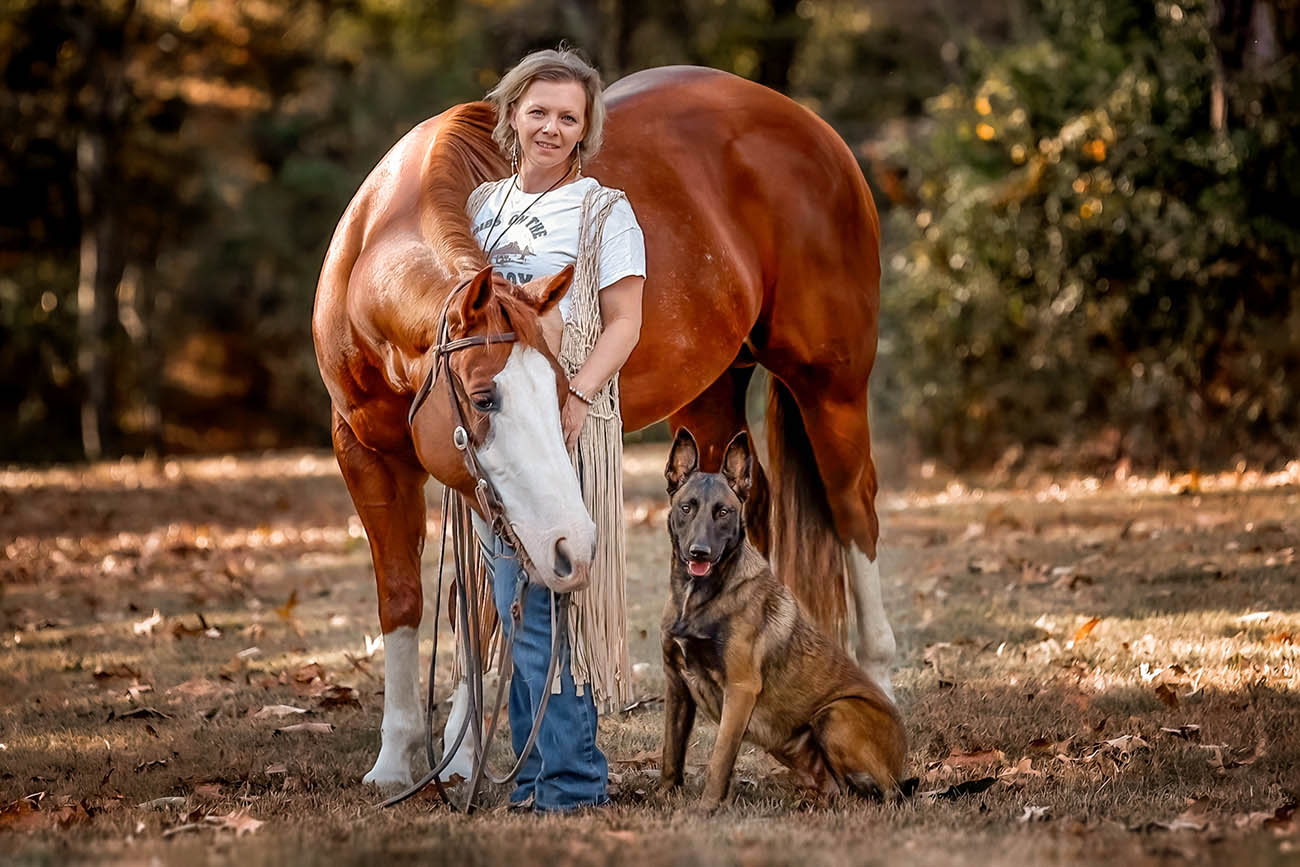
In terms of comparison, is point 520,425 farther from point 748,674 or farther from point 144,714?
point 144,714

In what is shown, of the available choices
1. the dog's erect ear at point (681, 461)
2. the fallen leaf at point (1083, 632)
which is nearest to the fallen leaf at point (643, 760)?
the dog's erect ear at point (681, 461)

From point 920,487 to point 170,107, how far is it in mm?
12840

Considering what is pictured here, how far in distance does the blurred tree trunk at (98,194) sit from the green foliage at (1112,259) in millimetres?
10907

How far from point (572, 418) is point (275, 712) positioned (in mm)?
2051

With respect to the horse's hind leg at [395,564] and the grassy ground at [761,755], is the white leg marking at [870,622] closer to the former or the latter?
the grassy ground at [761,755]

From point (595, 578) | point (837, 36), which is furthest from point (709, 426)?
point (837, 36)

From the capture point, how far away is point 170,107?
19484 mm

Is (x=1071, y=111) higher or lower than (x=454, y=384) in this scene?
higher

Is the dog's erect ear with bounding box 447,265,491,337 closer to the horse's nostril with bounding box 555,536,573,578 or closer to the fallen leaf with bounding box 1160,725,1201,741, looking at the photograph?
the horse's nostril with bounding box 555,536,573,578

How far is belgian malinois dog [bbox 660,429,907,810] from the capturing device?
3693mm

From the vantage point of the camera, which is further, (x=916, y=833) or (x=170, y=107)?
(x=170, y=107)

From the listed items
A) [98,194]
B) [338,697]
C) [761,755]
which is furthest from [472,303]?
[98,194]

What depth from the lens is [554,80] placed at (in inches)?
146

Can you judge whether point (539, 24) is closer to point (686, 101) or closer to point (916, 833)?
point (686, 101)
